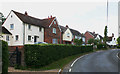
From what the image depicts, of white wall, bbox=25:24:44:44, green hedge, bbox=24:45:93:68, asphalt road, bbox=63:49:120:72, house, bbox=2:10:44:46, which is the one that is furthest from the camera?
white wall, bbox=25:24:44:44

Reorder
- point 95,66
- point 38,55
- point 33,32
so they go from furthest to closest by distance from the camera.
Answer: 1. point 33,32
2. point 95,66
3. point 38,55

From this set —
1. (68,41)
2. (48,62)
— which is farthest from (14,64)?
(68,41)

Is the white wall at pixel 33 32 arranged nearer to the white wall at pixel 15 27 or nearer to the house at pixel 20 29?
the house at pixel 20 29

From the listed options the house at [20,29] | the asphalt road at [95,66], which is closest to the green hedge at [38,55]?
the asphalt road at [95,66]

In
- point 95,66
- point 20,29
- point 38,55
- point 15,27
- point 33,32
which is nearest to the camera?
point 38,55

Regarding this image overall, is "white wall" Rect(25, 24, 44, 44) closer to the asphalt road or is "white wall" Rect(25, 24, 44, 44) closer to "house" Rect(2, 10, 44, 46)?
"house" Rect(2, 10, 44, 46)

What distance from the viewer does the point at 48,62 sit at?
1279cm

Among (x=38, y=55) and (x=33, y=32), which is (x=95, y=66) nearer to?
(x=38, y=55)

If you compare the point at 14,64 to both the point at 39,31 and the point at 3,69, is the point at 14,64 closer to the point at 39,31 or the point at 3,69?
the point at 3,69

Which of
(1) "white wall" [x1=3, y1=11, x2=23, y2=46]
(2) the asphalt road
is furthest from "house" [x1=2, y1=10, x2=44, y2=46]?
(2) the asphalt road

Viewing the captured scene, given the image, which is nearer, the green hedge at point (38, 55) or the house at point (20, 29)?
the green hedge at point (38, 55)

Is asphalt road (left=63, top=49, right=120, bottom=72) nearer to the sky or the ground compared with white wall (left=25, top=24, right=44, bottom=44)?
nearer to the ground

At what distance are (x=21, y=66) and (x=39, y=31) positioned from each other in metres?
20.0

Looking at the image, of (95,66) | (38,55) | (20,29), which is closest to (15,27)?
(20,29)
